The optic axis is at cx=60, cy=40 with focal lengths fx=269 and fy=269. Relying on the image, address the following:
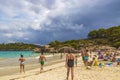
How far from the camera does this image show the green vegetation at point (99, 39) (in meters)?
116

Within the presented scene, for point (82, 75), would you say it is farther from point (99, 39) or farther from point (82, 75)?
point (99, 39)

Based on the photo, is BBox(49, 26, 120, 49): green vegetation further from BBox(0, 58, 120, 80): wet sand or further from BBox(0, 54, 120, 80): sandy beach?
BBox(0, 58, 120, 80): wet sand

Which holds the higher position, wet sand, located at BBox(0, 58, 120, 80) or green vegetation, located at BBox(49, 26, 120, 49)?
green vegetation, located at BBox(49, 26, 120, 49)

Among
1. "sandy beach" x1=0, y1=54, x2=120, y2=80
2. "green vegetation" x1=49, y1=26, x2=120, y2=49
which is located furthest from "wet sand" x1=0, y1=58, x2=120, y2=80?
"green vegetation" x1=49, y1=26, x2=120, y2=49

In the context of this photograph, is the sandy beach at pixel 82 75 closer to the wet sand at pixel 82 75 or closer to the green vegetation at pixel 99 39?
the wet sand at pixel 82 75

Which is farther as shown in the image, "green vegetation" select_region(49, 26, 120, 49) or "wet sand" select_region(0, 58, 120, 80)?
"green vegetation" select_region(49, 26, 120, 49)

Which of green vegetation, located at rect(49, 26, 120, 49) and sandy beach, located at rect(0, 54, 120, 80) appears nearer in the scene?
sandy beach, located at rect(0, 54, 120, 80)

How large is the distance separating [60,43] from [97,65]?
387ft

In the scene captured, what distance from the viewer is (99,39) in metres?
128

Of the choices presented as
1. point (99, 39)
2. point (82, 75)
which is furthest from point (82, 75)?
point (99, 39)

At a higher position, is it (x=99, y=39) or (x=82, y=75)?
(x=99, y=39)

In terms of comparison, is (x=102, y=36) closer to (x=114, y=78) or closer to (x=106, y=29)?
(x=106, y=29)

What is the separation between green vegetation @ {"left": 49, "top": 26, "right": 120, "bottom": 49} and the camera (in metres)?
116

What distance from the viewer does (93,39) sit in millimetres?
132750
